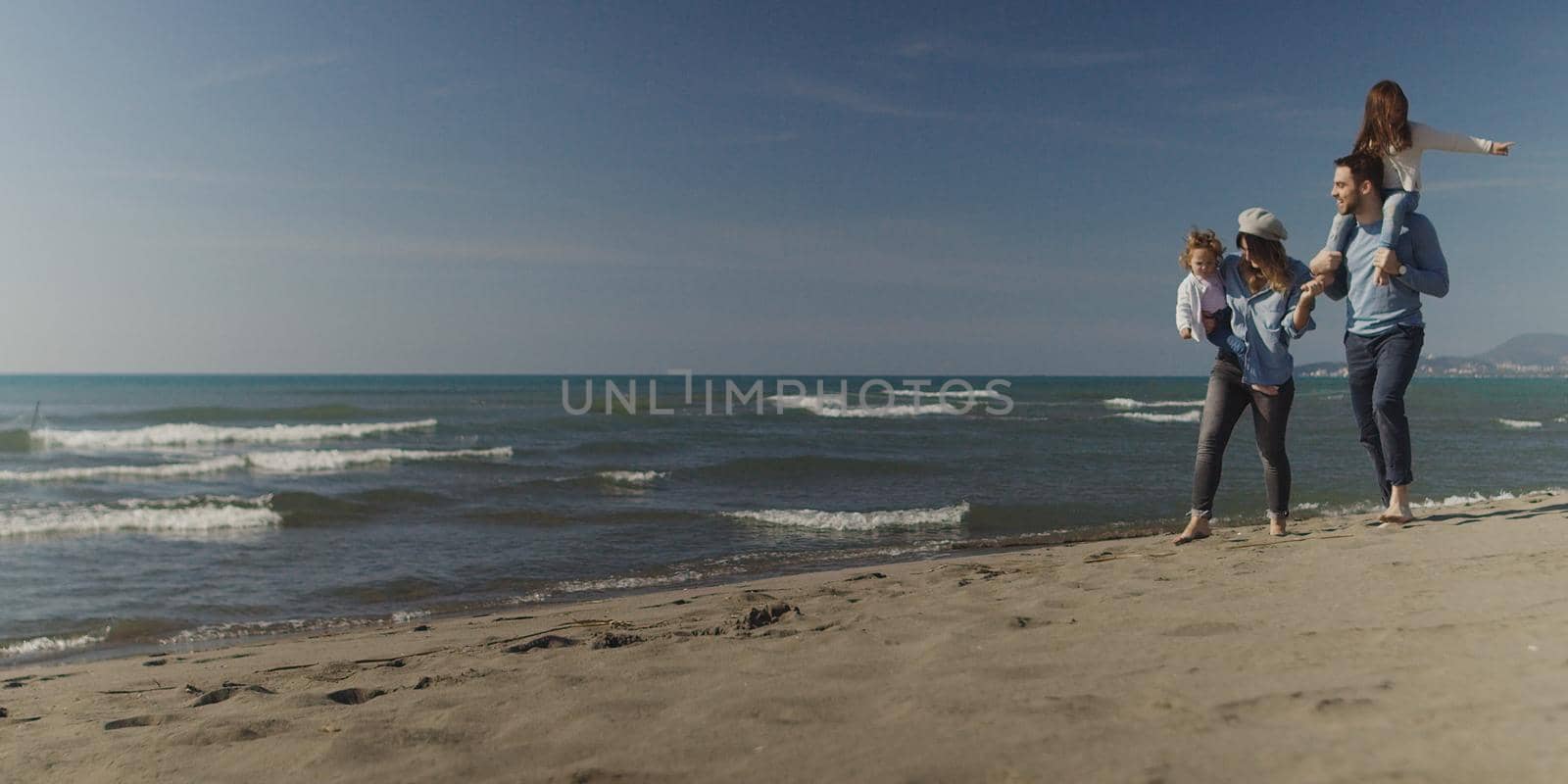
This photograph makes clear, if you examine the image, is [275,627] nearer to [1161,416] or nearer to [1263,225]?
[1263,225]

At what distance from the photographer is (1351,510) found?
10.1 meters

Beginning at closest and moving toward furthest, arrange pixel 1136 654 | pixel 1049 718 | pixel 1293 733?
pixel 1293 733, pixel 1049 718, pixel 1136 654

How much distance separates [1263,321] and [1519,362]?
22799 centimetres

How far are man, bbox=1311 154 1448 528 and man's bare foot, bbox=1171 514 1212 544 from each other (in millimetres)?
1141

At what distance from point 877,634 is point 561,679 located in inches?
51.3

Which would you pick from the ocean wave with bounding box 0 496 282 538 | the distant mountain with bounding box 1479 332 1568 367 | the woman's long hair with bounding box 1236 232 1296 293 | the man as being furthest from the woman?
the distant mountain with bounding box 1479 332 1568 367

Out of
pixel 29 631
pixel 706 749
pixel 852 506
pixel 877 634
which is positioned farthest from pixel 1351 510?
pixel 29 631

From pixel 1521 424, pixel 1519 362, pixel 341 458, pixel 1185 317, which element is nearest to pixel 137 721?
pixel 1185 317

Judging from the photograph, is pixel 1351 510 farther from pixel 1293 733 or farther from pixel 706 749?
pixel 706 749

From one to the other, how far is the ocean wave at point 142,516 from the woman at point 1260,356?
10.6 metres

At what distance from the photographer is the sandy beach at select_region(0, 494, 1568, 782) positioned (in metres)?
2.11

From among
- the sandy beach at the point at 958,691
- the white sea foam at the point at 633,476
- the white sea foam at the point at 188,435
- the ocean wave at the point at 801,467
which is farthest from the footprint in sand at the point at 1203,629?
the white sea foam at the point at 188,435

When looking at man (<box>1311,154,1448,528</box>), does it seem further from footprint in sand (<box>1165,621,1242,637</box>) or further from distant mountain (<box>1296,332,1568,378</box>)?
distant mountain (<box>1296,332,1568,378</box>)

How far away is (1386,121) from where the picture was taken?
4902 mm
